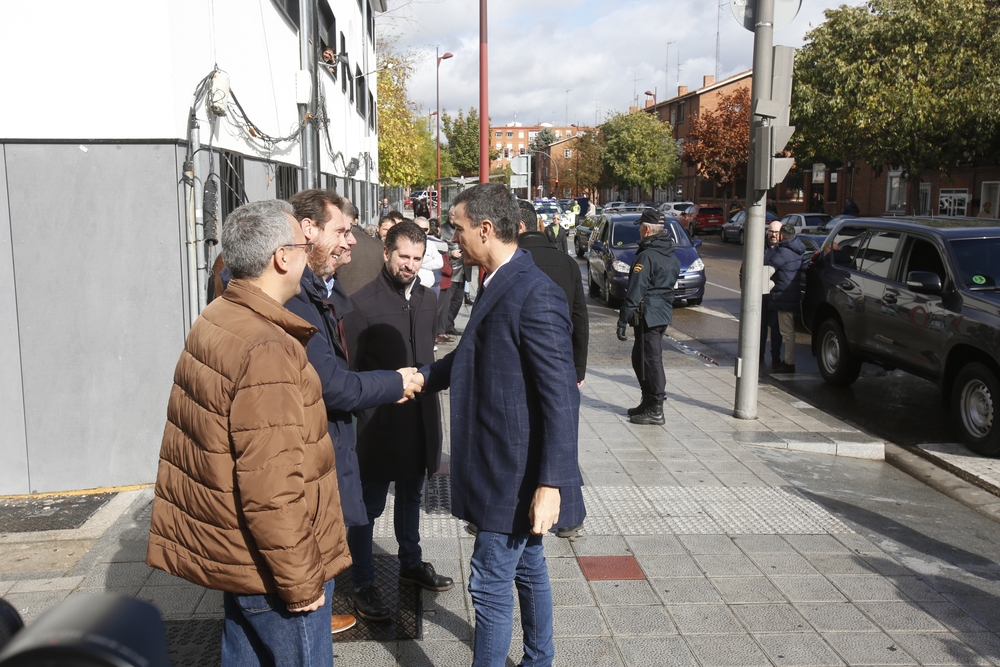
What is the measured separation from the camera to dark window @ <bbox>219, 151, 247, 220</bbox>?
6.58 metres

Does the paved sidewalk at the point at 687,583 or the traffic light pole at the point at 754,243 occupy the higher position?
the traffic light pole at the point at 754,243

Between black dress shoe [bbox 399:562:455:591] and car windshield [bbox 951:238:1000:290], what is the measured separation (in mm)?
5654

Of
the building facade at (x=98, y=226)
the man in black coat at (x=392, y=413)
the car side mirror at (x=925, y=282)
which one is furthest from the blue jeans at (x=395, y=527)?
the car side mirror at (x=925, y=282)

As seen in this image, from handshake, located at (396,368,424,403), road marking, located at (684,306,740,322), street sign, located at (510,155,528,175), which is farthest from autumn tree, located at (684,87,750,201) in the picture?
handshake, located at (396,368,424,403)

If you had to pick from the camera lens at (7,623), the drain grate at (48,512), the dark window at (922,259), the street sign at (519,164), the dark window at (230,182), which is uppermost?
the street sign at (519,164)

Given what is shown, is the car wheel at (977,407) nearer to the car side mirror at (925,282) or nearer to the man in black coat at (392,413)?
the car side mirror at (925,282)

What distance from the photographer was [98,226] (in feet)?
18.6

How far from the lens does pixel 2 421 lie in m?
5.77

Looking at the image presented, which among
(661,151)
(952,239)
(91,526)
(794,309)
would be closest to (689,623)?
(91,526)

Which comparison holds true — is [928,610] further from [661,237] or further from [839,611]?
[661,237]

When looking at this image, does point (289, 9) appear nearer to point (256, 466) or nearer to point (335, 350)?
point (335, 350)

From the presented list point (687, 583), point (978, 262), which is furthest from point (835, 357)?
Result: point (687, 583)

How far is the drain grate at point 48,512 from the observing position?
5.40 meters

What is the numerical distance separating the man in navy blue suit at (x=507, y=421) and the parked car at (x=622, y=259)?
12508mm
